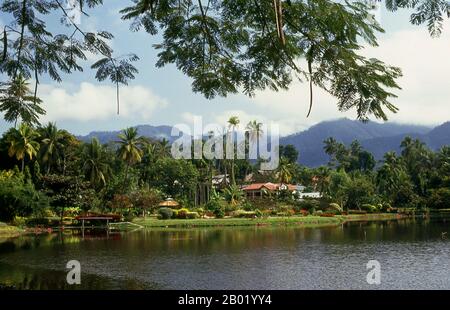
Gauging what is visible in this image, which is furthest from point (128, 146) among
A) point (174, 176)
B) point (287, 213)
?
point (287, 213)

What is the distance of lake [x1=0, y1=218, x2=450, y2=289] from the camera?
639 inches

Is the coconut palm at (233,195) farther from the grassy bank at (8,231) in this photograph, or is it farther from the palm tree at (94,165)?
the grassy bank at (8,231)

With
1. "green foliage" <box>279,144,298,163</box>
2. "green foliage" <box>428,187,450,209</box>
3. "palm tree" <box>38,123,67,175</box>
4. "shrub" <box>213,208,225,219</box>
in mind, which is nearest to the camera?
"palm tree" <box>38,123,67,175</box>

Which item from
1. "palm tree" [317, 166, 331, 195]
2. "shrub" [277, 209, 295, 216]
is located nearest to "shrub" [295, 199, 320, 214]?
"shrub" [277, 209, 295, 216]

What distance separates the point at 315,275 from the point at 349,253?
6.94 meters

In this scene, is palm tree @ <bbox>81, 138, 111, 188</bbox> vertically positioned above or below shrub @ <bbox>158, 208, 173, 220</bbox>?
above

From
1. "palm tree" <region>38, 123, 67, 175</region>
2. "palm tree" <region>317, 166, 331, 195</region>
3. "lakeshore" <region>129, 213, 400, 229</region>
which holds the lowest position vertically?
"lakeshore" <region>129, 213, 400, 229</region>

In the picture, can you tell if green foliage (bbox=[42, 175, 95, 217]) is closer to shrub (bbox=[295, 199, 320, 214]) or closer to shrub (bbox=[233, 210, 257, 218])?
shrub (bbox=[233, 210, 257, 218])

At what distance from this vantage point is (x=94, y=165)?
51594mm

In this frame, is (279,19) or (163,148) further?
(163,148)

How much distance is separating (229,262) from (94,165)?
34.2 metres

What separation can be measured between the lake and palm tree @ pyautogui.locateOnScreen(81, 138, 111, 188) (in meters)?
20.1

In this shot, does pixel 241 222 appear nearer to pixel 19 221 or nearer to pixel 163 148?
pixel 19 221
